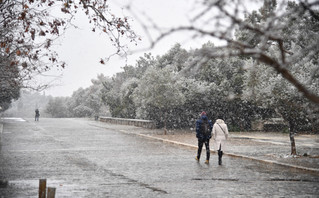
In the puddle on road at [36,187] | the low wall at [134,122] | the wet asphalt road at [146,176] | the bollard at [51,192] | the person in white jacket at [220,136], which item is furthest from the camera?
the low wall at [134,122]

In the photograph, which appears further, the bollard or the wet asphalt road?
the wet asphalt road

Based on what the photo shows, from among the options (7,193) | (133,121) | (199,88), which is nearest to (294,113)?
(7,193)

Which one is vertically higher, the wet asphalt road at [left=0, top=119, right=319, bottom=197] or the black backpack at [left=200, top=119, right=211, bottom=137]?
the black backpack at [left=200, top=119, right=211, bottom=137]

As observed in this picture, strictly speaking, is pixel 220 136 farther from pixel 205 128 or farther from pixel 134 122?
pixel 134 122

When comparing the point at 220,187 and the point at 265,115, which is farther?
the point at 265,115

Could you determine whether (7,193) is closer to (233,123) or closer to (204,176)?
(204,176)

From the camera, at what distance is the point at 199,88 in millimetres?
31031

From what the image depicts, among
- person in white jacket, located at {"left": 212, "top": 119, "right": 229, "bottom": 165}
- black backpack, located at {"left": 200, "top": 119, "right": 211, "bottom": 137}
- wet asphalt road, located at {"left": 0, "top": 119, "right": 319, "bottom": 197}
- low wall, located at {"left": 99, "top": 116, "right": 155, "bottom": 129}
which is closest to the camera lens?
wet asphalt road, located at {"left": 0, "top": 119, "right": 319, "bottom": 197}

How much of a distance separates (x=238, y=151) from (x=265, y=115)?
17.1 m

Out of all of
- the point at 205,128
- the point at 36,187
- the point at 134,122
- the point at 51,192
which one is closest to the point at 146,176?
the point at 36,187

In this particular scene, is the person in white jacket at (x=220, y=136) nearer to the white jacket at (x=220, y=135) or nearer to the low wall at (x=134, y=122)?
the white jacket at (x=220, y=135)

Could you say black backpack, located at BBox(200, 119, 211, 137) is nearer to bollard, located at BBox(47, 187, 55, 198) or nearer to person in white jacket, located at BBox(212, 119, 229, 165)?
person in white jacket, located at BBox(212, 119, 229, 165)

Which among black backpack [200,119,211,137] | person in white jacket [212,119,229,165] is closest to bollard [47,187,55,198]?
person in white jacket [212,119,229,165]

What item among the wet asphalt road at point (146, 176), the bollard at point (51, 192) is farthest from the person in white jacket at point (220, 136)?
the bollard at point (51, 192)
